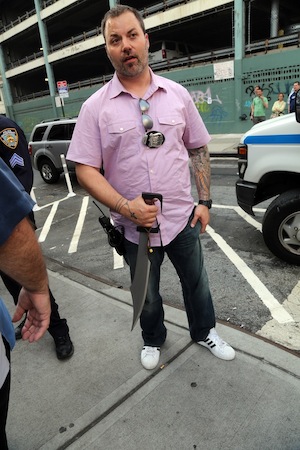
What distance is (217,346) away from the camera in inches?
93.6

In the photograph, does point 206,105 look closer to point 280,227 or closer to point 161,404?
point 280,227

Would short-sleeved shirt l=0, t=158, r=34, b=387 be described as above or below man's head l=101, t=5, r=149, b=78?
below

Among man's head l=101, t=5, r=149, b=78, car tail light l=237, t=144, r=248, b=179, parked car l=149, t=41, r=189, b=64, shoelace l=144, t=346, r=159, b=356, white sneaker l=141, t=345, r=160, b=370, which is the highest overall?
parked car l=149, t=41, r=189, b=64

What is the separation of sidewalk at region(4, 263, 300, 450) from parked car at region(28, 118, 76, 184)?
752 cm

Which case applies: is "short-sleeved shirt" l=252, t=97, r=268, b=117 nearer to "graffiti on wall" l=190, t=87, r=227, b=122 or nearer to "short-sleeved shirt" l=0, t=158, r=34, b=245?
"graffiti on wall" l=190, t=87, r=227, b=122

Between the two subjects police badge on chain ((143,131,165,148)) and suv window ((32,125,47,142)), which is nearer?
police badge on chain ((143,131,165,148))

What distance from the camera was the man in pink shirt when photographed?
189 centimetres

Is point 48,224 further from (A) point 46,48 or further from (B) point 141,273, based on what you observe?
(A) point 46,48

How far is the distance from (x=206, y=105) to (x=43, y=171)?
10.0 metres

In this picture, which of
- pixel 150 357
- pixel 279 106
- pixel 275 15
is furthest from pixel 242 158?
pixel 275 15

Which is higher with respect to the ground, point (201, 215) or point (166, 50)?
point (166, 50)

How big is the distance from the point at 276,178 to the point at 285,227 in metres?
0.57

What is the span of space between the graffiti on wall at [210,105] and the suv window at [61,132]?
9410 mm

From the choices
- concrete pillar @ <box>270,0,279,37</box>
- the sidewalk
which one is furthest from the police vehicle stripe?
concrete pillar @ <box>270,0,279,37</box>
